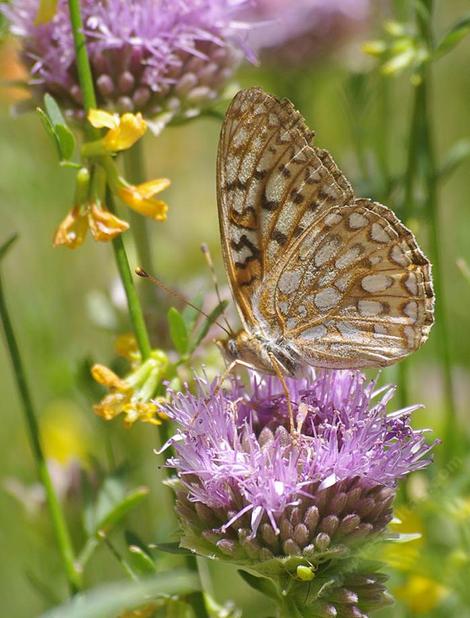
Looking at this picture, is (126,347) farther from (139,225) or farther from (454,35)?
(454,35)

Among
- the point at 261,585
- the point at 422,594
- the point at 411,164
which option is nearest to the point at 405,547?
the point at 422,594

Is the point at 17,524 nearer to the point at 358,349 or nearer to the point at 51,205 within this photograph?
the point at 51,205

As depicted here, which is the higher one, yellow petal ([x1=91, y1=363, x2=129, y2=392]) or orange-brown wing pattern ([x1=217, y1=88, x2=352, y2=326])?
orange-brown wing pattern ([x1=217, y1=88, x2=352, y2=326])

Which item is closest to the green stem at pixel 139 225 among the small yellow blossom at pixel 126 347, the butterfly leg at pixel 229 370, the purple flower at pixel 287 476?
the small yellow blossom at pixel 126 347

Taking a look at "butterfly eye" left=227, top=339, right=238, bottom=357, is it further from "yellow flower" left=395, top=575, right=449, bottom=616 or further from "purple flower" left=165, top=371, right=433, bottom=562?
"yellow flower" left=395, top=575, right=449, bottom=616

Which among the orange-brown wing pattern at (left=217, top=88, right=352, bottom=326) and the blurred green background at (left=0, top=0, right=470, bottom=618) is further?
the blurred green background at (left=0, top=0, right=470, bottom=618)

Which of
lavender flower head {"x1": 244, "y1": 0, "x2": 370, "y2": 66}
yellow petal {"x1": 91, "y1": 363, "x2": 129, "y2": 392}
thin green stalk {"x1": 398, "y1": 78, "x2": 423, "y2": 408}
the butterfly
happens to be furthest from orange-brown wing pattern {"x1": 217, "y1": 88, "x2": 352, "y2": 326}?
lavender flower head {"x1": 244, "y1": 0, "x2": 370, "y2": 66}

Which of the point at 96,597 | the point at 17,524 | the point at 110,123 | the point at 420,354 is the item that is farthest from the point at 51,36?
the point at 420,354
